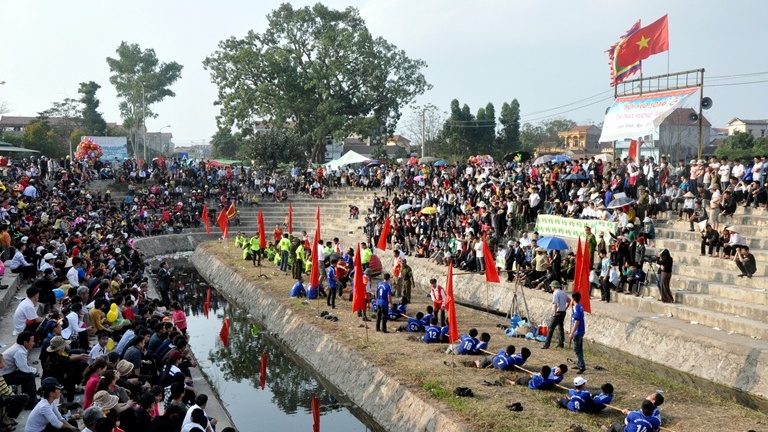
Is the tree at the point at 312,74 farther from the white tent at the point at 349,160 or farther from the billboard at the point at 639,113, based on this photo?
the billboard at the point at 639,113

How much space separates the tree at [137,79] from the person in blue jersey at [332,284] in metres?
68.5

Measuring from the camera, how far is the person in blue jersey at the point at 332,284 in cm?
2256

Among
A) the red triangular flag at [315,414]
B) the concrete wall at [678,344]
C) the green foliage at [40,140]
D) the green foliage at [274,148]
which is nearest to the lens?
the concrete wall at [678,344]

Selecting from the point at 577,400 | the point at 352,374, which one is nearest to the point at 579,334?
the point at 577,400

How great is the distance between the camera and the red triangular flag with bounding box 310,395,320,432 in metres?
16.0

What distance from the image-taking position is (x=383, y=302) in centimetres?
1936

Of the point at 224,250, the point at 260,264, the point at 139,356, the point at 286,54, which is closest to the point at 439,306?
the point at 139,356

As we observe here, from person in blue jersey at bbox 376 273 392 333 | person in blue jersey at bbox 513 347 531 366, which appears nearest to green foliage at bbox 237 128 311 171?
person in blue jersey at bbox 376 273 392 333

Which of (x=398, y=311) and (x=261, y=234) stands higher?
(x=261, y=234)

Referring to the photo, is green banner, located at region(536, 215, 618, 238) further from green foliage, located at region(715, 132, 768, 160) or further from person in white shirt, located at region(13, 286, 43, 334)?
green foliage, located at region(715, 132, 768, 160)

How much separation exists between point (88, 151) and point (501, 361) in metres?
42.7

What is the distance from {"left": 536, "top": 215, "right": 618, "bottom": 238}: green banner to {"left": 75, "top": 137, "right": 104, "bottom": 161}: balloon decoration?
34.6 metres

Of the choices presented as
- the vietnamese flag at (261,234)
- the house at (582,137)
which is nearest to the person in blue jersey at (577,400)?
the vietnamese flag at (261,234)

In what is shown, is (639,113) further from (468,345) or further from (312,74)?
(312,74)
